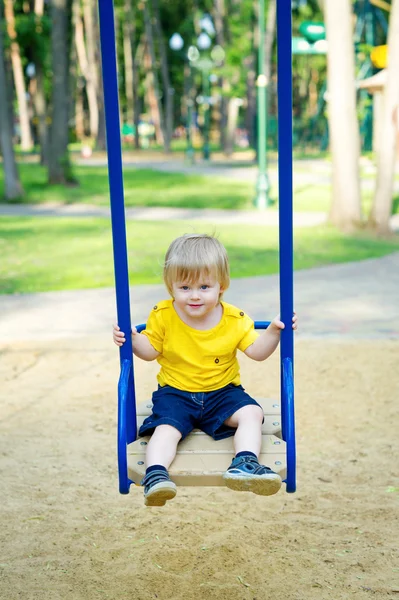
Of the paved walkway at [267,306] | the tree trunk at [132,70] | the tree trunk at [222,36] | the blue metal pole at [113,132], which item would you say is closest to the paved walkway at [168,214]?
the paved walkway at [267,306]

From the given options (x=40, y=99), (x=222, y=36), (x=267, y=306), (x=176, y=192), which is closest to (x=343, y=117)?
(x=267, y=306)

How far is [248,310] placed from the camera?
6832 mm

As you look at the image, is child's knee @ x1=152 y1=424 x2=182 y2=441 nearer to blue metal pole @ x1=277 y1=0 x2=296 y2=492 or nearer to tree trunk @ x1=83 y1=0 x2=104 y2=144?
blue metal pole @ x1=277 y1=0 x2=296 y2=492

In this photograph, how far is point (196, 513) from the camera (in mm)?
3582

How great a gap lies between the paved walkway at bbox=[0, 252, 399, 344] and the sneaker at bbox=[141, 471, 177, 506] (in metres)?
3.66

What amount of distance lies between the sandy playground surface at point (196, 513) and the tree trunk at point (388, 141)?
585cm

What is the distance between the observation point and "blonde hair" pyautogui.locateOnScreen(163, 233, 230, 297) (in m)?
2.74

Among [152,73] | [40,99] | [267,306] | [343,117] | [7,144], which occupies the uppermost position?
[152,73]

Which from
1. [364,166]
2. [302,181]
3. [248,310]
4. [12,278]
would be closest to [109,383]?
[248,310]

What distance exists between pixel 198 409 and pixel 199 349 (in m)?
0.21

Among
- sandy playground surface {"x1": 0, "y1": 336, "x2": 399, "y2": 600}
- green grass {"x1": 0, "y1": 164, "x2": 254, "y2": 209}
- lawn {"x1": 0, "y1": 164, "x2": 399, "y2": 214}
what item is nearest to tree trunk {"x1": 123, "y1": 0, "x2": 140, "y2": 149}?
green grass {"x1": 0, "y1": 164, "x2": 254, "y2": 209}

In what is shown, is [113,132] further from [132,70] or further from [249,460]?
[132,70]

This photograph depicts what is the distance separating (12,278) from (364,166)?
15.8 m

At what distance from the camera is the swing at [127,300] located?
8.36 feet
